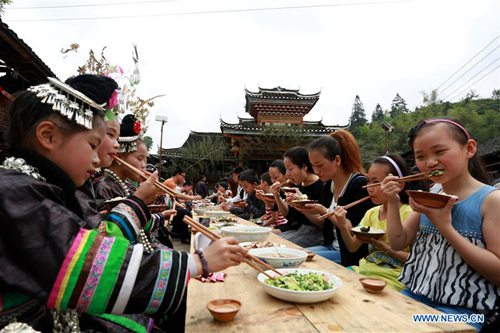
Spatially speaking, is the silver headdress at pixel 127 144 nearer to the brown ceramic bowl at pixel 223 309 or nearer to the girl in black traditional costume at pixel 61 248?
the girl in black traditional costume at pixel 61 248

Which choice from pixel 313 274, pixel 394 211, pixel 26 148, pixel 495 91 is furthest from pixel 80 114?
pixel 495 91

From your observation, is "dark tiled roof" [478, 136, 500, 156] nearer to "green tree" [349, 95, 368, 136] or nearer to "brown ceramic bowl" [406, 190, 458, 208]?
"brown ceramic bowl" [406, 190, 458, 208]

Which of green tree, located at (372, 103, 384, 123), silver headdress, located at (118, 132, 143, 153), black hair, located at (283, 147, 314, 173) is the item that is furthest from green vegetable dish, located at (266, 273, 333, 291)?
green tree, located at (372, 103, 384, 123)

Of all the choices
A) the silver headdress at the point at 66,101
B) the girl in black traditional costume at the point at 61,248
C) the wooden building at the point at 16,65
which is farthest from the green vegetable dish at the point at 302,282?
the wooden building at the point at 16,65

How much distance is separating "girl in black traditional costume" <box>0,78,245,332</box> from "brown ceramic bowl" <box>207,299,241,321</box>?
6.8 inches

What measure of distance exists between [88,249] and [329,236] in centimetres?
341

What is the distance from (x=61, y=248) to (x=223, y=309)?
27.7 inches

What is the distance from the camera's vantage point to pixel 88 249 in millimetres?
1123

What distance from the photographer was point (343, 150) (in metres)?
4.05

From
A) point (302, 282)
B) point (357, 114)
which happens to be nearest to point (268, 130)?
point (302, 282)

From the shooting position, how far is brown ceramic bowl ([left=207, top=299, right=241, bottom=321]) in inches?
51.9

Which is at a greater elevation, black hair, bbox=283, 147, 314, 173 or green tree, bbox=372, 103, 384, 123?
green tree, bbox=372, 103, 384, 123

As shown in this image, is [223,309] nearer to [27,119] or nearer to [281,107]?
[27,119]

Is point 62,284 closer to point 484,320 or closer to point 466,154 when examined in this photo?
point 484,320
